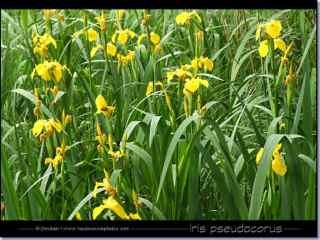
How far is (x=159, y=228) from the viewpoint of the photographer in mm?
1721

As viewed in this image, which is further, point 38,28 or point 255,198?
point 38,28

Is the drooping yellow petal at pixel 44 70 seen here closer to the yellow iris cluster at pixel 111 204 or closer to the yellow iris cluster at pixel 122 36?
the yellow iris cluster at pixel 122 36

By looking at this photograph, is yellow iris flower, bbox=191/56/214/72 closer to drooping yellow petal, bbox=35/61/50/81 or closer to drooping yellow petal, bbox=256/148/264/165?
drooping yellow petal, bbox=256/148/264/165

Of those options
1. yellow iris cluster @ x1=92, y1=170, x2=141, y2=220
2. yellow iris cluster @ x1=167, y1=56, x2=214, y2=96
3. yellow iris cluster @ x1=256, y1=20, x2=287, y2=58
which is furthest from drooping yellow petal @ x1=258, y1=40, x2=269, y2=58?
yellow iris cluster @ x1=92, y1=170, x2=141, y2=220

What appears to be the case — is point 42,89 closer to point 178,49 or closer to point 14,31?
point 14,31

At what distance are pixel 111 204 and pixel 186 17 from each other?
543mm

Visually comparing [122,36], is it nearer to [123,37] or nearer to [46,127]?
[123,37]

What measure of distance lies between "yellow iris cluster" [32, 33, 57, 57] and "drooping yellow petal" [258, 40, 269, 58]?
0.55 m

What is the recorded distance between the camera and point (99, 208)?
1631 millimetres

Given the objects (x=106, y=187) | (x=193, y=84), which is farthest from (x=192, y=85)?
(x=106, y=187)

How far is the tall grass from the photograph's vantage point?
1.70 meters

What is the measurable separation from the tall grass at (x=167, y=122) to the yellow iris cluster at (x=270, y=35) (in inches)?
0.8

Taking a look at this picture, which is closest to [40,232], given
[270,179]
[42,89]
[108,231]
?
[108,231]

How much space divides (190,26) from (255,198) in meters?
0.50
